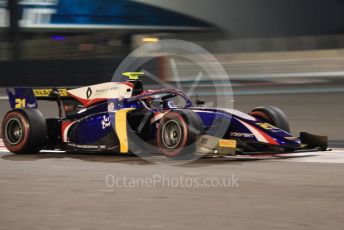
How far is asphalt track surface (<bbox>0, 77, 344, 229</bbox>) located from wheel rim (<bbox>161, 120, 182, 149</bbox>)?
36cm

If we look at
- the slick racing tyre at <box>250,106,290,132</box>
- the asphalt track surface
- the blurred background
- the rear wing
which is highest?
the blurred background

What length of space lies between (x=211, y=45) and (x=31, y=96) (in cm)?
856

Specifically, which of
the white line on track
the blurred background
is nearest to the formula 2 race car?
the white line on track

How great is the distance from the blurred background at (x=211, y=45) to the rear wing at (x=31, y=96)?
3.51 meters

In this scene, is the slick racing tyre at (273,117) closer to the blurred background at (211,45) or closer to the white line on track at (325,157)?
the white line on track at (325,157)

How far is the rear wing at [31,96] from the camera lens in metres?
9.70

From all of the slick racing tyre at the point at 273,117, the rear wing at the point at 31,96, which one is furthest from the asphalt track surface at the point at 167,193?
the rear wing at the point at 31,96

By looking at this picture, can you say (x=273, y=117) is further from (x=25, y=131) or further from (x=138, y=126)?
(x=25, y=131)

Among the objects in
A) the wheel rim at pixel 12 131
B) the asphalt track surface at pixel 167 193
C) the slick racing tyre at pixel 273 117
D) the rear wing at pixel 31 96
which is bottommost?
the asphalt track surface at pixel 167 193

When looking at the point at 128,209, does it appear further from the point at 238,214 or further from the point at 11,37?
the point at 11,37

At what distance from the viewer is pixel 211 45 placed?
57.8 ft

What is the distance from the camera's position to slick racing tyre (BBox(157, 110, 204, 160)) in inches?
314

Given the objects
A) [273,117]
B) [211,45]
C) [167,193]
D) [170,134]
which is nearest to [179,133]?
[170,134]

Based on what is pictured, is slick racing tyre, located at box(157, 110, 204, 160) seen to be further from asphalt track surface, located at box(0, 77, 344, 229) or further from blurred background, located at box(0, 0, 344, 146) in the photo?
blurred background, located at box(0, 0, 344, 146)
